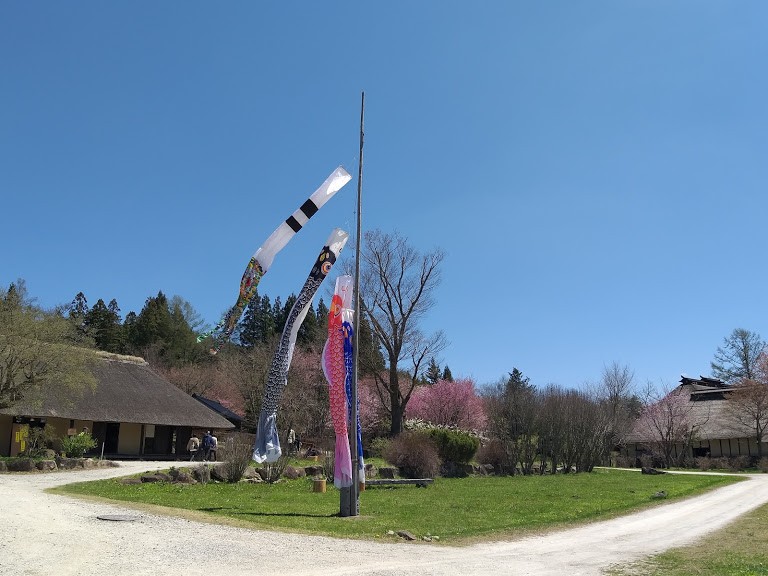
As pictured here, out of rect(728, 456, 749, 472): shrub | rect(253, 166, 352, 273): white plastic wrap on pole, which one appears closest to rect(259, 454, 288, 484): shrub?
rect(253, 166, 352, 273): white plastic wrap on pole

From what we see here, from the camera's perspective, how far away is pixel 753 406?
164 ft

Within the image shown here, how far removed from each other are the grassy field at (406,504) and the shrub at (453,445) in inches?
181

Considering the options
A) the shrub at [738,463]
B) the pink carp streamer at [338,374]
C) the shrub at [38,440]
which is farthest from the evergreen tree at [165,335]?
the pink carp streamer at [338,374]

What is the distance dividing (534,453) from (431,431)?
899cm

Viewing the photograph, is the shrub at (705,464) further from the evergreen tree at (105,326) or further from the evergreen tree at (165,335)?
the evergreen tree at (105,326)

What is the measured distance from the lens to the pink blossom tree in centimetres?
4947

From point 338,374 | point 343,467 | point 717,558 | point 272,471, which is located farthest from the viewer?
point 272,471

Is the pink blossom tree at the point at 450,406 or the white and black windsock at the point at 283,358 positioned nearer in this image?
the white and black windsock at the point at 283,358

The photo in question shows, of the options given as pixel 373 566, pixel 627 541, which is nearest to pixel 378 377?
pixel 627 541

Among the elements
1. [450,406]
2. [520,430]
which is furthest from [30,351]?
[450,406]

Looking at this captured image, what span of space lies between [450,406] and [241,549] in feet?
136

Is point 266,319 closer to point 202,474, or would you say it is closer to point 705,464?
point 705,464

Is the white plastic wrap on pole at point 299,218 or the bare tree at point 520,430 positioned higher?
the white plastic wrap on pole at point 299,218

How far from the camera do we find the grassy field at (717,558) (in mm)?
9086
